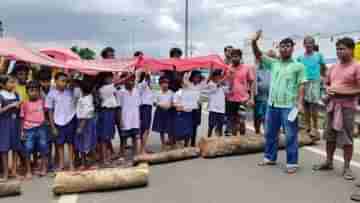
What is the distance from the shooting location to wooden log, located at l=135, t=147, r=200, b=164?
6.99 metres

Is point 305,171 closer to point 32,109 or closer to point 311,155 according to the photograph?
point 311,155

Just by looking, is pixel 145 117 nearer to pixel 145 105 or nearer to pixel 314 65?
pixel 145 105

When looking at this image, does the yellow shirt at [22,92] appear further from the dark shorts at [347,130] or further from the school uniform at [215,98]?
the dark shorts at [347,130]

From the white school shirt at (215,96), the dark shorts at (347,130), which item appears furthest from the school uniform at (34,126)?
the dark shorts at (347,130)

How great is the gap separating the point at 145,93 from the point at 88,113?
1475 mm

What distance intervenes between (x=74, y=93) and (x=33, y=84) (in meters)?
0.61

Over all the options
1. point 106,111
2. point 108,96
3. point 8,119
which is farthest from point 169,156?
point 8,119

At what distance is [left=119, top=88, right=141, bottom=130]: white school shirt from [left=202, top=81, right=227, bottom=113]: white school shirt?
1.47 m

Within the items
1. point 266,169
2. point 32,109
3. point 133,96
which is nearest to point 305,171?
point 266,169

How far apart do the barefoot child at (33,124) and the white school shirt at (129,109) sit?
140cm

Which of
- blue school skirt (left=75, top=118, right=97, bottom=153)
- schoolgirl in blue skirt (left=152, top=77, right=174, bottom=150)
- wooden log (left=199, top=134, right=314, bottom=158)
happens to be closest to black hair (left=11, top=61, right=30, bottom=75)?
blue school skirt (left=75, top=118, right=97, bottom=153)

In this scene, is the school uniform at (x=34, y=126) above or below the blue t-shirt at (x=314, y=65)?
below

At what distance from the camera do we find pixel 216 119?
8.45 metres

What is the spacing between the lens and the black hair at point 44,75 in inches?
275
